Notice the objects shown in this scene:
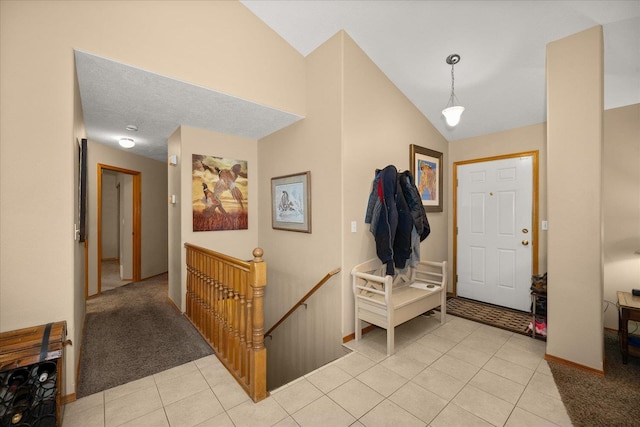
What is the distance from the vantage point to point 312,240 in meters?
3.31

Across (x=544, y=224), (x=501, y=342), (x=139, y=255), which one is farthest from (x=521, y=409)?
(x=139, y=255)

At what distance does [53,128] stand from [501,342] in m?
4.41

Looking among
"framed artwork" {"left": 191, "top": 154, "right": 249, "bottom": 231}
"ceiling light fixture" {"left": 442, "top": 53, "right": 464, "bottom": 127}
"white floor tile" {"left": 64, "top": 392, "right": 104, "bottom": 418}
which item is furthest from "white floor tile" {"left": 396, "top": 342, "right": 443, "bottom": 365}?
"framed artwork" {"left": 191, "top": 154, "right": 249, "bottom": 231}

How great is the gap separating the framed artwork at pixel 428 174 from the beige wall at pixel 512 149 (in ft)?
1.10

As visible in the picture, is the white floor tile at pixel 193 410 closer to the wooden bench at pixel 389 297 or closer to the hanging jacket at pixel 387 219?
the wooden bench at pixel 389 297

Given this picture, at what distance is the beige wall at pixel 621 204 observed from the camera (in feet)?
9.87

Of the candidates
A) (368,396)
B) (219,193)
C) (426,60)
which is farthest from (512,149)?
(219,193)

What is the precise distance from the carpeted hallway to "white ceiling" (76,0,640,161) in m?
2.52

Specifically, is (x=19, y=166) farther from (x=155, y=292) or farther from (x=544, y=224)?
(x=544, y=224)

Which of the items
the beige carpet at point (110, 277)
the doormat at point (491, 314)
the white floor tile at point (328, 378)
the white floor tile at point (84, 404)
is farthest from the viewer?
the beige carpet at point (110, 277)

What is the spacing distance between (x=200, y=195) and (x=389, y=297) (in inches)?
109

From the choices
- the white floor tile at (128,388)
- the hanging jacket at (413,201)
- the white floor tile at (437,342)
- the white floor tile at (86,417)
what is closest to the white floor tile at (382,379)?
the white floor tile at (437,342)

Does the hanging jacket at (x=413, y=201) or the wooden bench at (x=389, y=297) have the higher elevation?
the hanging jacket at (x=413, y=201)

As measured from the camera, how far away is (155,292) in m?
4.66
